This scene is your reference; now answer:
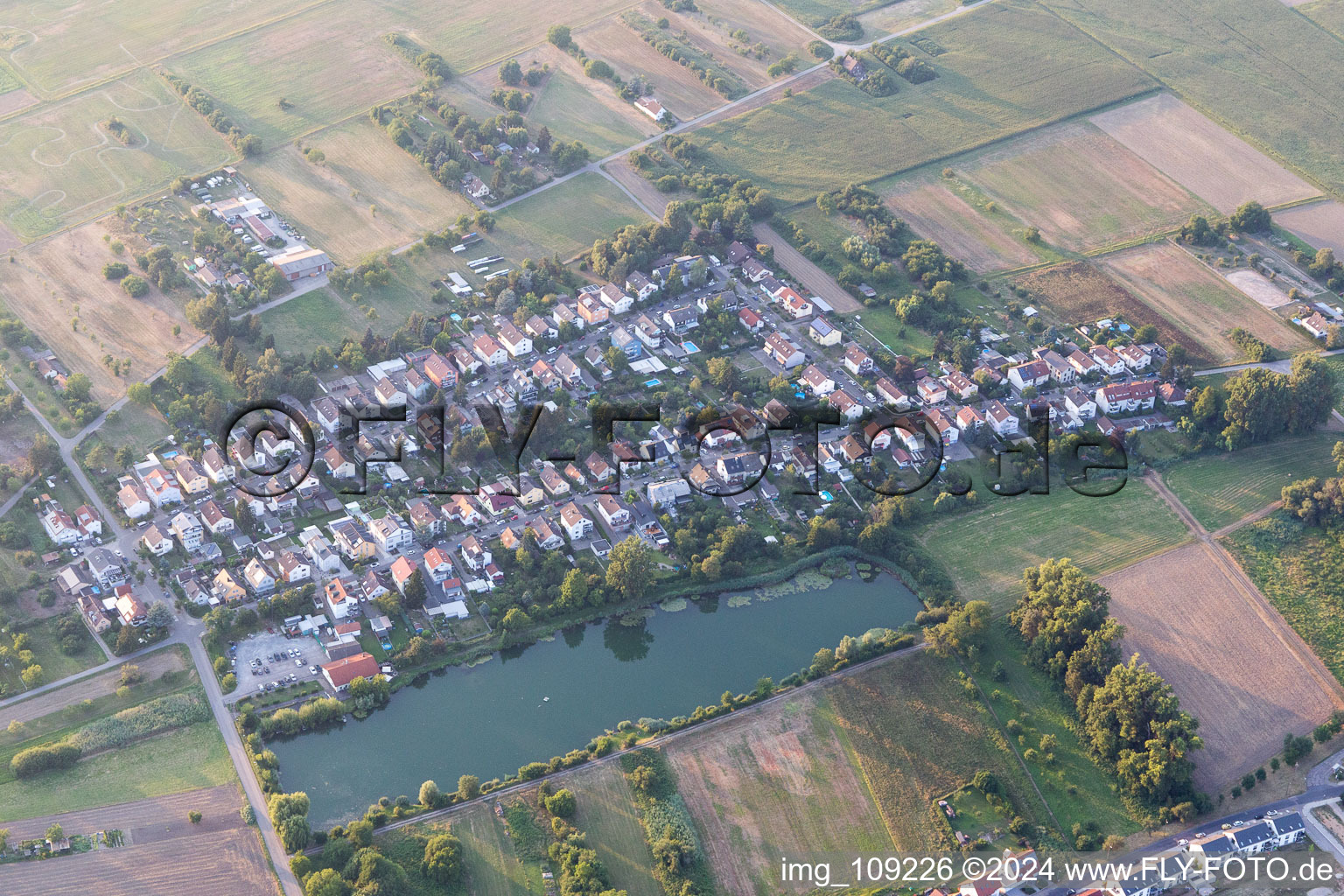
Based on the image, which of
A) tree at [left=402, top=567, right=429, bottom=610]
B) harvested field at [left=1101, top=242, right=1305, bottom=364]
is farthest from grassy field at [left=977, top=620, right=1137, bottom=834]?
harvested field at [left=1101, top=242, right=1305, bottom=364]

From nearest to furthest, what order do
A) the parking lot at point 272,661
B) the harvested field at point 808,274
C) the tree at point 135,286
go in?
the parking lot at point 272,661 → the tree at point 135,286 → the harvested field at point 808,274

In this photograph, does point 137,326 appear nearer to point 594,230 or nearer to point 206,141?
point 206,141

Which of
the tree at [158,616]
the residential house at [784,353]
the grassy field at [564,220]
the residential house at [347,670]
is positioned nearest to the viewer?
the residential house at [347,670]

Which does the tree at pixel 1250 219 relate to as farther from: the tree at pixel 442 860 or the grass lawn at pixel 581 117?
the tree at pixel 442 860

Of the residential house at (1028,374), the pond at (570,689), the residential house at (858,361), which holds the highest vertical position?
the residential house at (858,361)

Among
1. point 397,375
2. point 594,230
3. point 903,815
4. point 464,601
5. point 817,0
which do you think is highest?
point 817,0

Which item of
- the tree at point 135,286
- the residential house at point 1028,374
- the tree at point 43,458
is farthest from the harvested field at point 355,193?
the residential house at point 1028,374

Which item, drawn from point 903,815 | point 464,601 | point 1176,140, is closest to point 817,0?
point 1176,140

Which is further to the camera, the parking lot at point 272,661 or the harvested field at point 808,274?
the harvested field at point 808,274
